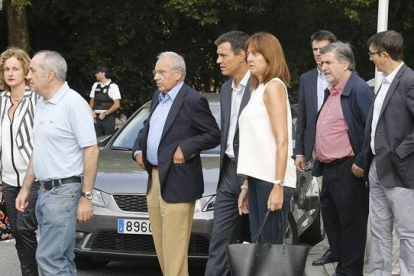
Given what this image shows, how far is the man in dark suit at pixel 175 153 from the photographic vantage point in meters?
6.50


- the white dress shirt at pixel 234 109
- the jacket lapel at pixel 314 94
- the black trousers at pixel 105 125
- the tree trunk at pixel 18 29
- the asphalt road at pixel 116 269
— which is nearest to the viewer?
the white dress shirt at pixel 234 109

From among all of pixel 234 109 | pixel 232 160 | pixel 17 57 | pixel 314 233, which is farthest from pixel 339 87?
pixel 314 233

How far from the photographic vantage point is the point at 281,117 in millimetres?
5582

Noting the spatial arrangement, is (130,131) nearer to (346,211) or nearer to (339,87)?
(339,87)

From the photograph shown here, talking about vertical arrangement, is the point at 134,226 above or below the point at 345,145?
below

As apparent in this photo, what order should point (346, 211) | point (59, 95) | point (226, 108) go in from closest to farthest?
point (59, 95), point (226, 108), point (346, 211)

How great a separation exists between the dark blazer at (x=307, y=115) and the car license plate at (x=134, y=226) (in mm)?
1376

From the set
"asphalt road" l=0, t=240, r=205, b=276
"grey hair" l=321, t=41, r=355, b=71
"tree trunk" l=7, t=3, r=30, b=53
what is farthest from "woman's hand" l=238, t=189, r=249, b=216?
"tree trunk" l=7, t=3, r=30, b=53

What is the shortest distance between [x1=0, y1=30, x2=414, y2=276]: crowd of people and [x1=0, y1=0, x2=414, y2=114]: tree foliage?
43.4 ft

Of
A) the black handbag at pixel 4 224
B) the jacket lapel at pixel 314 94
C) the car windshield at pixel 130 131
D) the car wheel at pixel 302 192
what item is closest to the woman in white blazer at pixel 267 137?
the jacket lapel at pixel 314 94

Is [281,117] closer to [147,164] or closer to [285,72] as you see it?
[285,72]

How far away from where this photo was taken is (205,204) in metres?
7.34

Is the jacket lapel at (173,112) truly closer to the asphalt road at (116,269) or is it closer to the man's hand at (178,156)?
the man's hand at (178,156)

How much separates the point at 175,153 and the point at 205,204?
1.01 metres
